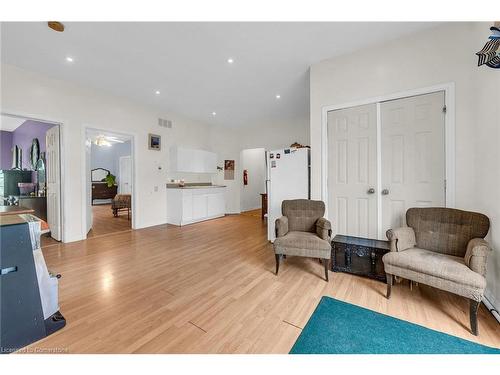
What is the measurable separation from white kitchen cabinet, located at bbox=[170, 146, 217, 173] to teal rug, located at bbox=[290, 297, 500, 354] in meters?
4.80

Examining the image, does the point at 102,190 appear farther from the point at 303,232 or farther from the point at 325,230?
the point at 325,230

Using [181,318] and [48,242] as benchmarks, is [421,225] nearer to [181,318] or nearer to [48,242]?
[181,318]

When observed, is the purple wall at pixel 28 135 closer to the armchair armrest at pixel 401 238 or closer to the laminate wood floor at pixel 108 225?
the laminate wood floor at pixel 108 225

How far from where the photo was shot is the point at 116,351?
138 centimetres

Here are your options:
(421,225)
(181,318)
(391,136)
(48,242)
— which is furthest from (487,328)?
(48,242)

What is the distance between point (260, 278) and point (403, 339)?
1333 mm

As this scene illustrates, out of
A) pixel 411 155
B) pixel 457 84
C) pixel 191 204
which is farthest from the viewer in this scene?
pixel 191 204

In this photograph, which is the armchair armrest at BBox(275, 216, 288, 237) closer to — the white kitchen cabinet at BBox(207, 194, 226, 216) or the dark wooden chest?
the dark wooden chest

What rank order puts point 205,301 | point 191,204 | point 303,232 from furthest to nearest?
point 191,204 → point 303,232 → point 205,301

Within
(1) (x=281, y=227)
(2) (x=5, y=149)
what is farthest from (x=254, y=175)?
(2) (x=5, y=149)

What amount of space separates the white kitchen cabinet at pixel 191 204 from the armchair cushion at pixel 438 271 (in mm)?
4328

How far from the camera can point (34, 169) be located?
525cm

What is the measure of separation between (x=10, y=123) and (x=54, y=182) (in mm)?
3997

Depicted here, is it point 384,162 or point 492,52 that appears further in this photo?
point 384,162
